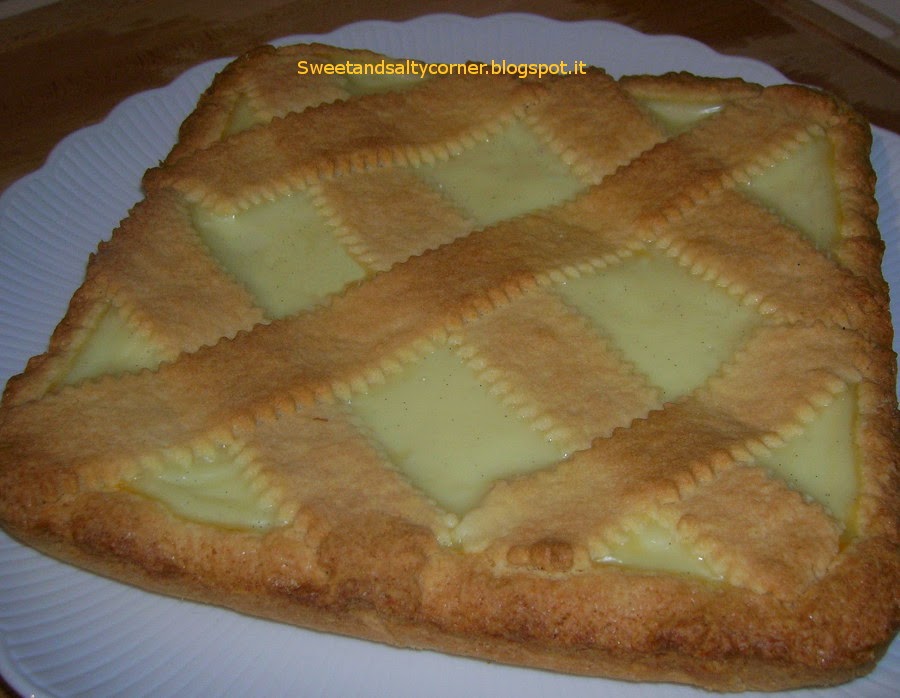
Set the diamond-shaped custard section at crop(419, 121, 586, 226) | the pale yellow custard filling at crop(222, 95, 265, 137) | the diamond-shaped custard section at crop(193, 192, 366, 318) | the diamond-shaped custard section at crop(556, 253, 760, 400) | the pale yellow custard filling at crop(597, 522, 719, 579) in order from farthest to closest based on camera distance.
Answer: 1. the pale yellow custard filling at crop(222, 95, 265, 137)
2. the diamond-shaped custard section at crop(419, 121, 586, 226)
3. the diamond-shaped custard section at crop(193, 192, 366, 318)
4. the diamond-shaped custard section at crop(556, 253, 760, 400)
5. the pale yellow custard filling at crop(597, 522, 719, 579)

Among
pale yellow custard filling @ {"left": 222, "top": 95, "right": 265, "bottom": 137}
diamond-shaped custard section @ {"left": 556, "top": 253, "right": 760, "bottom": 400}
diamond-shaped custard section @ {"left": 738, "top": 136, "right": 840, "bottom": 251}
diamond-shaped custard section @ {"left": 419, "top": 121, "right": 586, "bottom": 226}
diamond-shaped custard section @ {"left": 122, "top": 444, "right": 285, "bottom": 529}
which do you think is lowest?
diamond-shaped custard section @ {"left": 122, "top": 444, "right": 285, "bottom": 529}

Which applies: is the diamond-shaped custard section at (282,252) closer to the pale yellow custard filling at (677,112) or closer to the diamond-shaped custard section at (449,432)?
the diamond-shaped custard section at (449,432)

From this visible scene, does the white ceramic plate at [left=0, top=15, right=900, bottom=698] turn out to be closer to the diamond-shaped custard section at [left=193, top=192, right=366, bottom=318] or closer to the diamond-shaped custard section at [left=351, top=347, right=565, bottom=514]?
the diamond-shaped custard section at [left=351, top=347, right=565, bottom=514]

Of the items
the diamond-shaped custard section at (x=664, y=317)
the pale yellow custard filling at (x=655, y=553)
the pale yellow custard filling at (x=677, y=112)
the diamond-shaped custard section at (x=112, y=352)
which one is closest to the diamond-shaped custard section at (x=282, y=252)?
the diamond-shaped custard section at (x=112, y=352)

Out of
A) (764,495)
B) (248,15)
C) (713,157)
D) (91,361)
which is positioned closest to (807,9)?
(713,157)

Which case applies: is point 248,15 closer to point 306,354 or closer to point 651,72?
point 651,72

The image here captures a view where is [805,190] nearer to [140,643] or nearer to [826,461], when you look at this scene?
[826,461]

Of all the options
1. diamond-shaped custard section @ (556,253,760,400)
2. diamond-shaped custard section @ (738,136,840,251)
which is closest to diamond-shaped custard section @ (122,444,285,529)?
diamond-shaped custard section @ (556,253,760,400)
